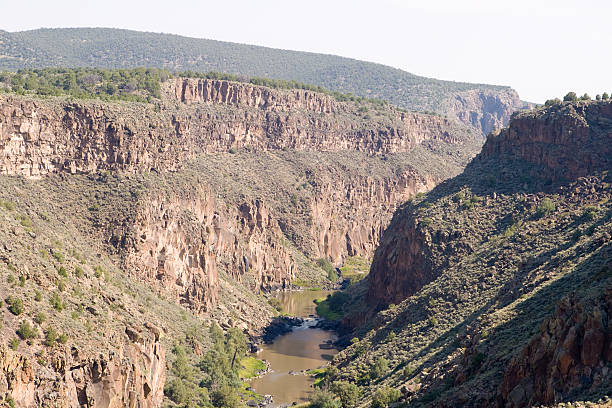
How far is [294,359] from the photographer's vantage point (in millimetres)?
109688

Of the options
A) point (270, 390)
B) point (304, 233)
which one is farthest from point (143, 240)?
point (304, 233)

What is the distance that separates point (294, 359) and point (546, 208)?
3938 centimetres

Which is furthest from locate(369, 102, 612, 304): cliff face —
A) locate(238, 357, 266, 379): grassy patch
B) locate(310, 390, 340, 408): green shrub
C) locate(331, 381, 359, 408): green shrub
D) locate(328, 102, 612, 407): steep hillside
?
locate(310, 390, 340, 408): green shrub

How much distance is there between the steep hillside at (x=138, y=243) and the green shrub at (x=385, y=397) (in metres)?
22.0

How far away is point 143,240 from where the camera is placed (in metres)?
108

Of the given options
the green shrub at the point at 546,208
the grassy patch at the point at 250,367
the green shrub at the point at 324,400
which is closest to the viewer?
the green shrub at the point at 324,400

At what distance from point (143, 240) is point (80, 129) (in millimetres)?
17662

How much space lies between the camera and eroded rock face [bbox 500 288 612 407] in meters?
44.0

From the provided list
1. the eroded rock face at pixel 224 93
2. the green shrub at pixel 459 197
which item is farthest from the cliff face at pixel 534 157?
the eroded rock face at pixel 224 93

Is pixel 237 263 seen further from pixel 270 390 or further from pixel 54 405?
pixel 54 405

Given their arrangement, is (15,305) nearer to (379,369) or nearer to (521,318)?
(379,369)

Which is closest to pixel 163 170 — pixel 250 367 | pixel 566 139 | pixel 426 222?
pixel 250 367

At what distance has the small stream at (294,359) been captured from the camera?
95375 millimetres

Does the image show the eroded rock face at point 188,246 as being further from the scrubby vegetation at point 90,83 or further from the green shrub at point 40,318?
the green shrub at point 40,318
